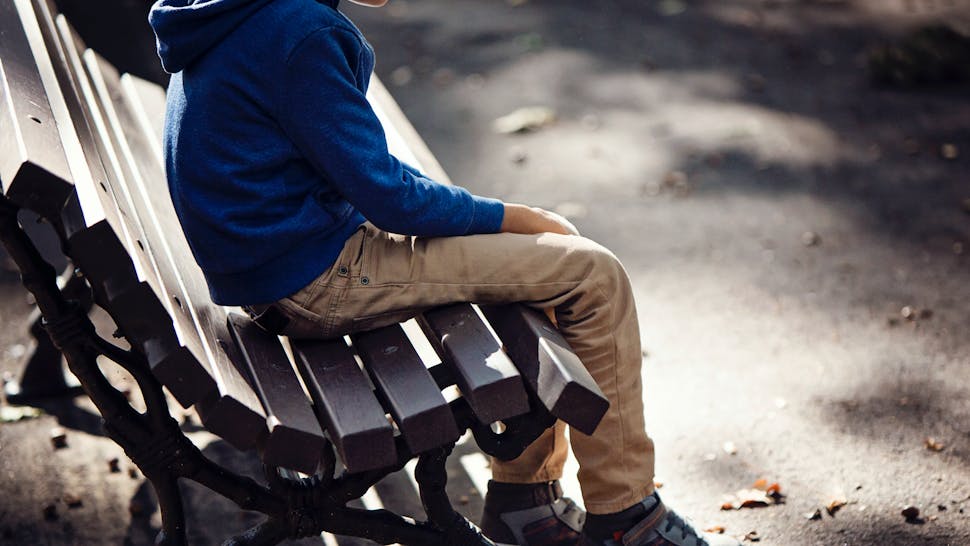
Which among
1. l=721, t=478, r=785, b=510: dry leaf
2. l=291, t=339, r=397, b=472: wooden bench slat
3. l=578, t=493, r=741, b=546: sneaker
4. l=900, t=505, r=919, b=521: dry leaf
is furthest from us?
l=721, t=478, r=785, b=510: dry leaf

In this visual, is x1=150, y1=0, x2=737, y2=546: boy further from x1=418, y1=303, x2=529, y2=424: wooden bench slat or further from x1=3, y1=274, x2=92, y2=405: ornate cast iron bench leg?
x1=3, y1=274, x2=92, y2=405: ornate cast iron bench leg

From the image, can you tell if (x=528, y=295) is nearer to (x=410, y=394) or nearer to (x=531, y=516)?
(x=410, y=394)

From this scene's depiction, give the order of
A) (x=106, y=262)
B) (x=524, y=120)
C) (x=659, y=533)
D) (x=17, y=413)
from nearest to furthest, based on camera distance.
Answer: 1. (x=106, y=262)
2. (x=659, y=533)
3. (x=17, y=413)
4. (x=524, y=120)

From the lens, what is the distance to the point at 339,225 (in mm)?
2443

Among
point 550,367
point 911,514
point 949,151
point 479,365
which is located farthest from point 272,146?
point 949,151

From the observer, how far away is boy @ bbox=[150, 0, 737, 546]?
2.21 meters

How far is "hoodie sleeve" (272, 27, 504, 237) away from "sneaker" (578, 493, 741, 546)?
3.06 ft

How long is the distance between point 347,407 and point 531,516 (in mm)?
853

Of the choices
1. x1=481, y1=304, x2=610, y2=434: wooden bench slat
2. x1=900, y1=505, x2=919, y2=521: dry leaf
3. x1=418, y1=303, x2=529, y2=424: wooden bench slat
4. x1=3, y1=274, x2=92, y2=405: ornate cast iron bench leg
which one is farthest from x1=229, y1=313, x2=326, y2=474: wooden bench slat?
x1=900, y1=505, x2=919, y2=521: dry leaf

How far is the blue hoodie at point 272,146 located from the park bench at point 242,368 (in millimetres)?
174

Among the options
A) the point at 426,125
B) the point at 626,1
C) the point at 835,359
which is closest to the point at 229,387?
the point at 835,359

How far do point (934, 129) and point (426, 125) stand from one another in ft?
9.43

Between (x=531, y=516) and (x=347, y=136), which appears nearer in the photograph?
(x=347, y=136)

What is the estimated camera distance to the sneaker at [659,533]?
102 inches
